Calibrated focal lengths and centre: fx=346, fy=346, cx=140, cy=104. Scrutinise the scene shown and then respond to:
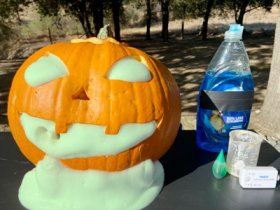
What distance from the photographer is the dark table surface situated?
2.97ft

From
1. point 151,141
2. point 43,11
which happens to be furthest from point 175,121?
point 43,11

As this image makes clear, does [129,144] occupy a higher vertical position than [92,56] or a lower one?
lower

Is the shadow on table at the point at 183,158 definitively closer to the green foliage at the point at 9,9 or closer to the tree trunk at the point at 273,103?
the tree trunk at the point at 273,103

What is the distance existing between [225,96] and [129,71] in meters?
0.41

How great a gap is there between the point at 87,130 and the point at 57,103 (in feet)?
0.31

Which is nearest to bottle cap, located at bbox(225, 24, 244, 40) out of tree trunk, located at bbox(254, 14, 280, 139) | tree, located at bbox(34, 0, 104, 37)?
tree trunk, located at bbox(254, 14, 280, 139)

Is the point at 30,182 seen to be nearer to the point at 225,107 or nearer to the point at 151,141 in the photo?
the point at 151,141

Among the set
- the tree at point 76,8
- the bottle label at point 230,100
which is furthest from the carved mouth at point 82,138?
the tree at point 76,8

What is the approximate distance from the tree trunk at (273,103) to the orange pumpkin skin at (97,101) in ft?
6.79

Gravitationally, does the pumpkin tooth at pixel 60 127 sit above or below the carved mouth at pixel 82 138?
above

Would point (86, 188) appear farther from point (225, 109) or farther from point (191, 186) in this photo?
point (225, 109)

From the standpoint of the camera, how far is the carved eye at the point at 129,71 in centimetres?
84

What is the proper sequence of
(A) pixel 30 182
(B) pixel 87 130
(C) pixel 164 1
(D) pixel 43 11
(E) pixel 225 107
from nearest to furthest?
(B) pixel 87 130
(A) pixel 30 182
(E) pixel 225 107
(D) pixel 43 11
(C) pixel 164 1

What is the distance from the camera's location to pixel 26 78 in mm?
868
